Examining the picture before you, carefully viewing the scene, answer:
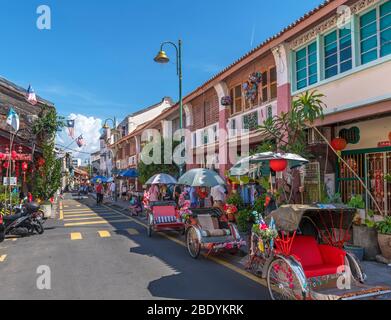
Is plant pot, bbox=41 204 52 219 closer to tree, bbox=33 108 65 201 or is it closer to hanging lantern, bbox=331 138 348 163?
tree, bbox=33 108 65 201

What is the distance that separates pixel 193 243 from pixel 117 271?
79.8 inches

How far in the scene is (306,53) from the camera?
11102 mm

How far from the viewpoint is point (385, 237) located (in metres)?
7.38

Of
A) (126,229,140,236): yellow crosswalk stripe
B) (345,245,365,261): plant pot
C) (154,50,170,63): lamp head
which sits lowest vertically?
(126,229,140,236): yellow crosswalk stripe

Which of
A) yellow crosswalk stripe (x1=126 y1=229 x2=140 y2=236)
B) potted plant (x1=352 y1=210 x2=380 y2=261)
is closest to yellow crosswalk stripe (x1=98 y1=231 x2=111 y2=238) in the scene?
yellow crosswalk stripe (x1=126 y1=229 x2=140 y2=236)

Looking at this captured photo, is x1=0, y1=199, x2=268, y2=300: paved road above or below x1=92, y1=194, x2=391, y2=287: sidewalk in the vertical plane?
below

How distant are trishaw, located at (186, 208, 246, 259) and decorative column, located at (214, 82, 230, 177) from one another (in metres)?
7.16

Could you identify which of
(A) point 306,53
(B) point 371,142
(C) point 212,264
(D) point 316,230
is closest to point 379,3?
(A) point 306,53

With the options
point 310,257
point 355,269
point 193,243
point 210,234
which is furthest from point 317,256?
point 193,243

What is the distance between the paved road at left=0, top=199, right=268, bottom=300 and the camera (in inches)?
226

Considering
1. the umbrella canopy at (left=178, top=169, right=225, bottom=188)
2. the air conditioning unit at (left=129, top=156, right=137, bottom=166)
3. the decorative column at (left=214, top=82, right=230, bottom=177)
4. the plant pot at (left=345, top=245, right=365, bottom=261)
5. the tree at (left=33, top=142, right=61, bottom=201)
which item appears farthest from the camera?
the air conditioning unit at (left=129, top=156, right=137, bottom=166)

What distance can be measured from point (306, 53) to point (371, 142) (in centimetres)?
350

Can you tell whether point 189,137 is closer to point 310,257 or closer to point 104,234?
point 104,234
